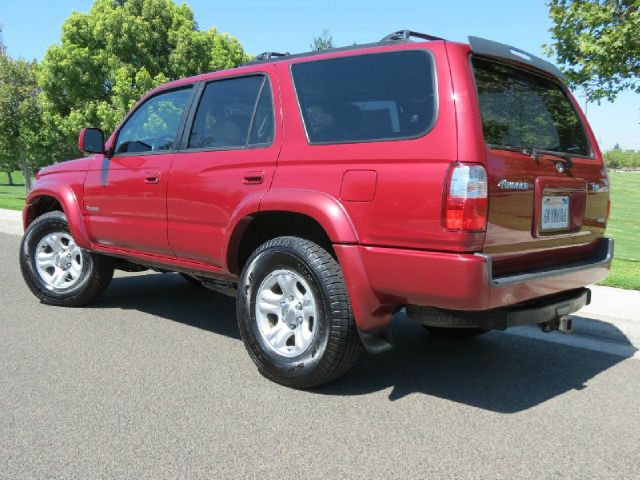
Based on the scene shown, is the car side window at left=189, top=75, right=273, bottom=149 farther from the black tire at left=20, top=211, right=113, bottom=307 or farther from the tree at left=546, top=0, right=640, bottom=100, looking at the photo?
the tree at left=546, top=0, right=640, bottom=100

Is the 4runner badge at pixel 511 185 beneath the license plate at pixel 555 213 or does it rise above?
above

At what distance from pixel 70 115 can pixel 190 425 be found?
21.7 m

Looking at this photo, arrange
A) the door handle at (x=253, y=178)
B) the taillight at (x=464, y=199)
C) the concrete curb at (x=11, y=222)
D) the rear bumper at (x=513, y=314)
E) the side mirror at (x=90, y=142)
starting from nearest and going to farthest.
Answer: the taillight at (x=464, y=199)
the rear bumper at (x=513, y=314)
the door handle at (x=253, y=178)
the side mirror at (x=90, y=142)
the concrete curb at (x=11, y=222)

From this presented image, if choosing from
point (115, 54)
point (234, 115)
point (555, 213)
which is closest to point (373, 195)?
point (555, 213)

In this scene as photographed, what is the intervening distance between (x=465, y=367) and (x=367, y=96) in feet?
6.62

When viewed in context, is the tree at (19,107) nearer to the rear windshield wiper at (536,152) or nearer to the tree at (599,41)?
the tree at (599,41)

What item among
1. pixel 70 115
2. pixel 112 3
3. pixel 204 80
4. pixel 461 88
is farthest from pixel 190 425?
pixel 112 3

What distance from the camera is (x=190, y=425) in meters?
3.25

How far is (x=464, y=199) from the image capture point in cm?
305

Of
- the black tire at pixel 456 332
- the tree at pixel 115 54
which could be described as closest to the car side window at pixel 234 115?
the black tire at pixel 456 332

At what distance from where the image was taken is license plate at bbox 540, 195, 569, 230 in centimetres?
351

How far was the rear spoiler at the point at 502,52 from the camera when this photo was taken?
11.0 feet

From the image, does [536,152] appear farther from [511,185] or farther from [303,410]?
[303,410]

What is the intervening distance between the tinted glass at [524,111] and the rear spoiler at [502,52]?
7 cm
